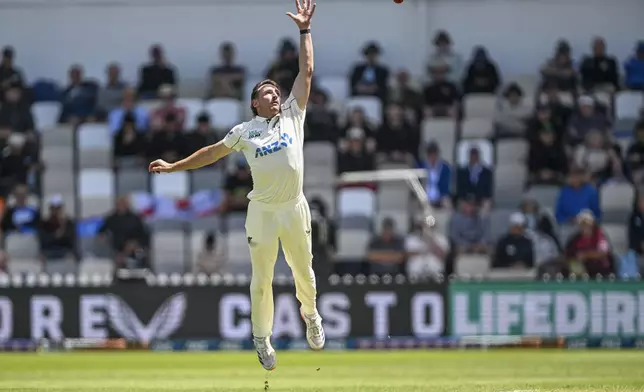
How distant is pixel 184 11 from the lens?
70.5ft

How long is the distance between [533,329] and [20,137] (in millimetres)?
8227

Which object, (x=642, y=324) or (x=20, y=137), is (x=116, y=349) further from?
(x=642, y=324)

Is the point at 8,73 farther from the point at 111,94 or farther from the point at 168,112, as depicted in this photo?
the point at 168,112

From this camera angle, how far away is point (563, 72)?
2009 centimetres

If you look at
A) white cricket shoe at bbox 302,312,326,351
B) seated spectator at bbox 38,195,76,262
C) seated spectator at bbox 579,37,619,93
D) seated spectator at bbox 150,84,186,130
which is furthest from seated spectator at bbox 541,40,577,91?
white cricket shoe at bbox 302,312,326,351

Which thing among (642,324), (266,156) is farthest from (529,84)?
(266,156)

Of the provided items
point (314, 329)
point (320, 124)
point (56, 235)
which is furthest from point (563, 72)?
point (314, 329)

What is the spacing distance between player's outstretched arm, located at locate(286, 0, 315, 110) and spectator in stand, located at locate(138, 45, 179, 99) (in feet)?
36.4

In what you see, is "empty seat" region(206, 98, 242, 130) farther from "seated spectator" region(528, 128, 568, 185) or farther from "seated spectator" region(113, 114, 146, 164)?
"seated spectator" region(528, 128, 568, 185)

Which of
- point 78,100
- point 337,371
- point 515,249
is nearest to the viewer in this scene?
point 337,371

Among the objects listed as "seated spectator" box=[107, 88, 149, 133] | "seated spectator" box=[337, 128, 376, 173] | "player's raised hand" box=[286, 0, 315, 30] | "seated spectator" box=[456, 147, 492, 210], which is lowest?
"seated spectator" box=[456, 147, 492, 210]

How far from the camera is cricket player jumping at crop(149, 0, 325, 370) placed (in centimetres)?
942

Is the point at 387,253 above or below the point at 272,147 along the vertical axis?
below

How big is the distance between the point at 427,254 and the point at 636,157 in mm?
3562
